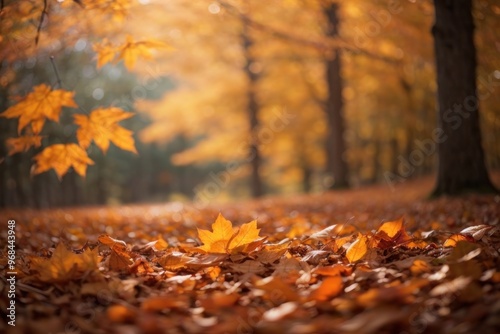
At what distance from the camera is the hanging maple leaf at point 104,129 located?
2.91 meters

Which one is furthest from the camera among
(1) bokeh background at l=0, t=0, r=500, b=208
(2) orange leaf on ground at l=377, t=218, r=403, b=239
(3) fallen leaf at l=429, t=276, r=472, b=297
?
(1) bokeh background at l=0, t=0, r=500, b=208

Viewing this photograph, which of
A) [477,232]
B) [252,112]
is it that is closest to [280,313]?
[477,232]

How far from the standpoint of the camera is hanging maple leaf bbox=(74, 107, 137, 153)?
2906 mm

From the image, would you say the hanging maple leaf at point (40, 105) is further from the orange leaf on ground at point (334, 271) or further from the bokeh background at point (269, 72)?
the orange leaf on ground at point (334, 271)

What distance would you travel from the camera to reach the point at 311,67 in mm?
14602

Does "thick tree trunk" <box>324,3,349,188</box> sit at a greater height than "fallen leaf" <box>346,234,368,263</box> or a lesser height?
greater

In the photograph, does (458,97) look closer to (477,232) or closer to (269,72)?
(477,232)

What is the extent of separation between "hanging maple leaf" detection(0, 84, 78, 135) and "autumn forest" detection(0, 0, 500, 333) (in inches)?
0.5

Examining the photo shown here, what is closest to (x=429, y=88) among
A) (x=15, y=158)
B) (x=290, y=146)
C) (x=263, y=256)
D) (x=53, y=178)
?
(x=290, y=146)

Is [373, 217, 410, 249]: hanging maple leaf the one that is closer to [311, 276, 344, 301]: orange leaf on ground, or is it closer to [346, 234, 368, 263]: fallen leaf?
[346, 234, 368, 263]: fallen leaf

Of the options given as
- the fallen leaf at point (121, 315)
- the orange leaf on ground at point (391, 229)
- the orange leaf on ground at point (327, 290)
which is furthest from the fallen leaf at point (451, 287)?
the fallen leaf at point (121, 315)

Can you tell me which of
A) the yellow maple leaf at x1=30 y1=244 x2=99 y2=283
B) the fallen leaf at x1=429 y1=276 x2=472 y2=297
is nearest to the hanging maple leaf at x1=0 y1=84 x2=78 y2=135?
the yellow maple leaf at x1=30 y1=244 x2=99 y2=283

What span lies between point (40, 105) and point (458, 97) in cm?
472

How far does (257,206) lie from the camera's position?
7801 mm
